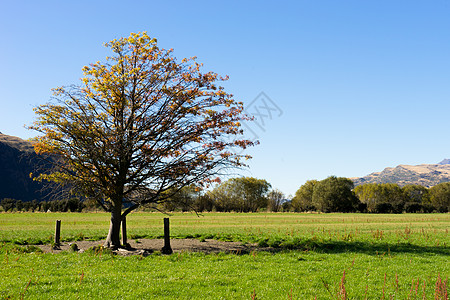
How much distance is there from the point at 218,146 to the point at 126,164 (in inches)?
228

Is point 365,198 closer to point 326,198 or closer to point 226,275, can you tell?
point 326,198

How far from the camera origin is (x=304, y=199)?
459 feet

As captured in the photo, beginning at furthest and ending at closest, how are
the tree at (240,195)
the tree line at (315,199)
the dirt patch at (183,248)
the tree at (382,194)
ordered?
the tree at (382,194) → the tree at (240,195) → the tree line at (315,199) → the dirt patch at (183,248)

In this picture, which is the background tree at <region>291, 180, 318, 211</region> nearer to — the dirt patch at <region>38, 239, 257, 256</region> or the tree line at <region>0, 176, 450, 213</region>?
the tree line at <region>0, 176, 450, 213</region>

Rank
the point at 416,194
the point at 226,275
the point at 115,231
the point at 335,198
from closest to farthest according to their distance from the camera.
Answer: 1. the point at 226,275
2. the point at 115,231
3. the point at 335,198
4. the point at 416,194

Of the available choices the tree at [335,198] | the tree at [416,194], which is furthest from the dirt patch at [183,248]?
the tree at [416,194]

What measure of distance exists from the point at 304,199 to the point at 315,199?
13378 mm

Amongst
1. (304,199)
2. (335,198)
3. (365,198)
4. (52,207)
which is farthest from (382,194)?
(52,207)

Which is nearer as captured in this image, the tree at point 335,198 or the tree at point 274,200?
the tree at point 335,198

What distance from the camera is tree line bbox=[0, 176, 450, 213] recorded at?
118969 mm

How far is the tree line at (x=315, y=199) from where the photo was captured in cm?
11897

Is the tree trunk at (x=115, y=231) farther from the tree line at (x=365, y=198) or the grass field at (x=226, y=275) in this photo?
the tree line at (x=365, y=198)

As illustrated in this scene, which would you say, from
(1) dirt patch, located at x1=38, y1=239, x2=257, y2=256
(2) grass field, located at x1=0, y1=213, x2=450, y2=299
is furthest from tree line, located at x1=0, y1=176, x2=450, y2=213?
(2) grass field, located at x1=0, y1=213, x2=450, y2=299

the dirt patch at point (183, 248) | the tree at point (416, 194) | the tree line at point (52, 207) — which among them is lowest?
the dirt patch at point (183, 248)
